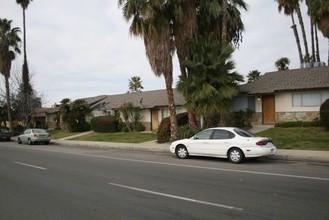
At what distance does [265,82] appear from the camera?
101 ft

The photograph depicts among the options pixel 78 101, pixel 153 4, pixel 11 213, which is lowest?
pixel 11 213

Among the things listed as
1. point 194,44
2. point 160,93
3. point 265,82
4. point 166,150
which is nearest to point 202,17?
point 194,44

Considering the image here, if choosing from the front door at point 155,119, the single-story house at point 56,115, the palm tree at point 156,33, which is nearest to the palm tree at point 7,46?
the single-story house at point 56,115

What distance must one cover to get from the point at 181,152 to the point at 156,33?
30.4ft

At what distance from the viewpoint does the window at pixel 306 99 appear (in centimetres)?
2670

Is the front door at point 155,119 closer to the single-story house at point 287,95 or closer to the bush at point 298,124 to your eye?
the single-story house at point 287,95

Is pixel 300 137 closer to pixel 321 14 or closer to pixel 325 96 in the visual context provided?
pixel 325 96

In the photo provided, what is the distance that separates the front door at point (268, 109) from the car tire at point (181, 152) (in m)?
14.8

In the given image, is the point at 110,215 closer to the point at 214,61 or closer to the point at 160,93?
the point at 214,61

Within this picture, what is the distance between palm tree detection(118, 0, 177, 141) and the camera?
75.8 feet

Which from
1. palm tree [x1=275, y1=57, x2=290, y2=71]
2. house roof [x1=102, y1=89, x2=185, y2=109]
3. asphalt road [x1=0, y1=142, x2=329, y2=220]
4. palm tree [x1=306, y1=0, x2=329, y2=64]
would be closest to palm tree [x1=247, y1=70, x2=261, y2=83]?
palm tree [x1=275, y1=57, x2=290, y2=71]

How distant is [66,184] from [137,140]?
1744 cm

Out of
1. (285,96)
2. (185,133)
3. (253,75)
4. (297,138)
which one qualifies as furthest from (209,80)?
(253,75)

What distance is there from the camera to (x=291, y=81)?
94.9ft
